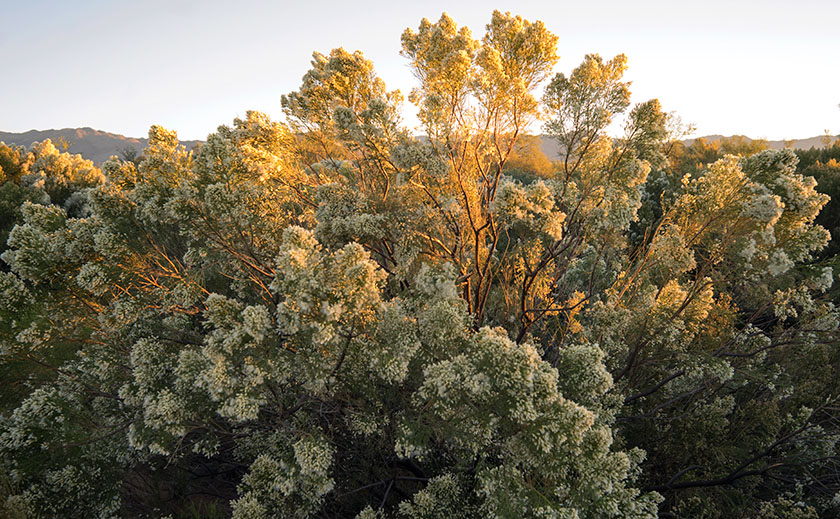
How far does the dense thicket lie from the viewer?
592 cm

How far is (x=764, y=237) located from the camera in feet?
23.4

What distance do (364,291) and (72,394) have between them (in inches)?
326

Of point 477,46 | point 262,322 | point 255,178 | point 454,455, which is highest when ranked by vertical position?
point 477,46

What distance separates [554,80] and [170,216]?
8.05 m

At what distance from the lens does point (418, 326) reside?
699 centimetres

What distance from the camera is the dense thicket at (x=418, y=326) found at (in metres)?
5.92

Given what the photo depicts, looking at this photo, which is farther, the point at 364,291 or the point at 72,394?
the point at 72,394

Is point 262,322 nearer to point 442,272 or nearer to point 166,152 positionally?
point 442,272

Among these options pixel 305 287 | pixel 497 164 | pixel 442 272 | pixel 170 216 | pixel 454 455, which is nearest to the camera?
pixel 305 287

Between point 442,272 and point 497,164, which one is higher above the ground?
point 497,164

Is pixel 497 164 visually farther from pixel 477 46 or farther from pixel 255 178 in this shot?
pixel 255 178

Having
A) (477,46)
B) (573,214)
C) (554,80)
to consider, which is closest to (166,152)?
(477,46)

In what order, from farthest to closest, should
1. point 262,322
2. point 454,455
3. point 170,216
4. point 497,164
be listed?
point 497,164 → point 454,455 → point 170,216 → point 262,322

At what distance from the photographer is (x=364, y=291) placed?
18.5 feet
